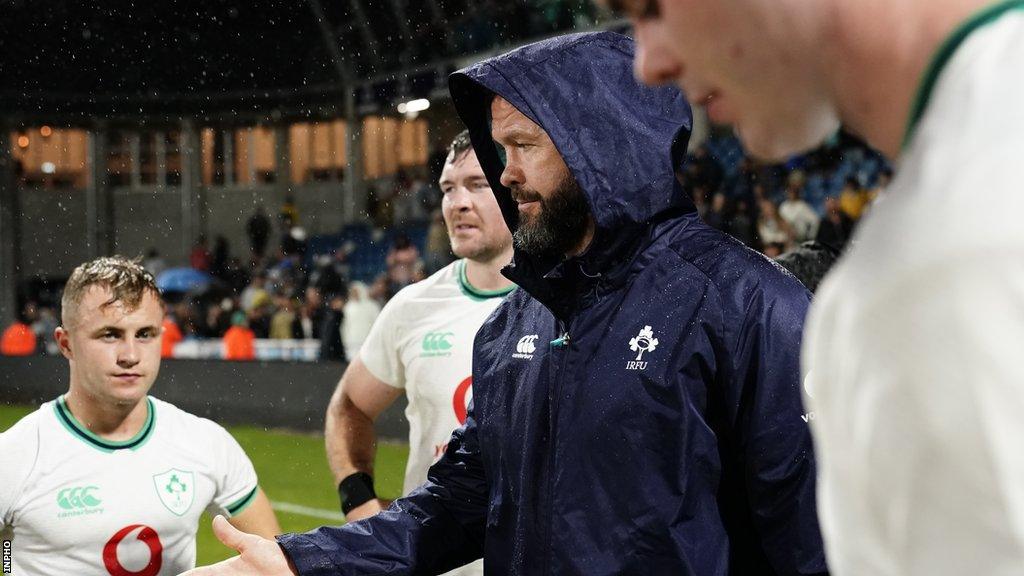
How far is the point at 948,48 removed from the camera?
0.68m

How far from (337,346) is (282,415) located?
142 centimetres

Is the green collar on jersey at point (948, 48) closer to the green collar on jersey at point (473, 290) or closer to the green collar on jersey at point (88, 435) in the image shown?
the green collar on jersey at point (88, 435)

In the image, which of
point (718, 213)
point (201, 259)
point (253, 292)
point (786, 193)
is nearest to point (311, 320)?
point (253, 292)

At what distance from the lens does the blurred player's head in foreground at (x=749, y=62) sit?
75 cm

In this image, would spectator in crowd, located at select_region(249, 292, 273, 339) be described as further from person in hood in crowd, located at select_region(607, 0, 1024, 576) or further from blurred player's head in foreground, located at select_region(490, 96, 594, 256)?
person in hood in crowd, located at select_region(607, 0, 1024, 576)

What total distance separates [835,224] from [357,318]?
20.5ft

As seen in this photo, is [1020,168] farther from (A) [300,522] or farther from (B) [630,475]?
(A) [300,522]

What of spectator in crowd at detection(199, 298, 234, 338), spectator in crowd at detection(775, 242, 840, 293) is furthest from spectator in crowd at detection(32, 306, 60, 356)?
spectator in crowd at detection(775, 242, 840, 293)

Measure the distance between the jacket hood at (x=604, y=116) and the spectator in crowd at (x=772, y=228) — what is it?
32.6ft

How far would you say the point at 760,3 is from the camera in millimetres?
751

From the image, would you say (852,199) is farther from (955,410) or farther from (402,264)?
(955,410)

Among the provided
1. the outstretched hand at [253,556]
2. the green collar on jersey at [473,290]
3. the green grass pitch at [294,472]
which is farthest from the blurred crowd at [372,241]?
the outstretched hand at [253,556]

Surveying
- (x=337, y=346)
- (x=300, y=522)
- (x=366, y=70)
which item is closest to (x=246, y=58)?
(x=366, y=70)

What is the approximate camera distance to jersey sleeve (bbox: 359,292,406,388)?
4.54 meters
